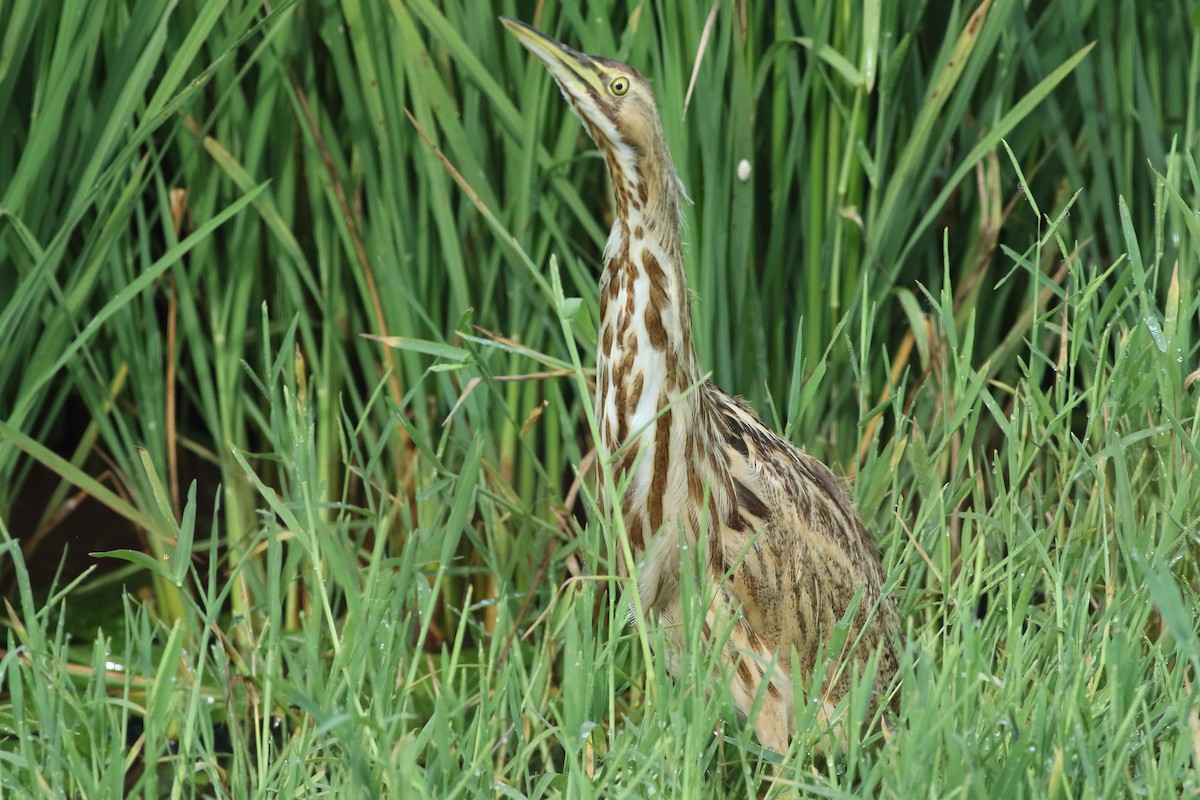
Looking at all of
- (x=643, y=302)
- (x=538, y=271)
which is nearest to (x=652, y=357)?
(x=643, y=302)

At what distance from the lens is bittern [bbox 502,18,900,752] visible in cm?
217

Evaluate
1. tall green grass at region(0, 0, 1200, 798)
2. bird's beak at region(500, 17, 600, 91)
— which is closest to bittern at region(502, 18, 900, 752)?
bird's beak at region(500, 17, 600, 91)

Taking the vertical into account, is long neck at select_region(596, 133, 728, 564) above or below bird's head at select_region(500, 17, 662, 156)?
below

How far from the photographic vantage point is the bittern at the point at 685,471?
7.13ft

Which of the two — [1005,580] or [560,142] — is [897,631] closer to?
[1005,580]

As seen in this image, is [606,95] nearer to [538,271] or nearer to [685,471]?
[538,271]

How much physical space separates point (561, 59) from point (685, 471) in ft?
2.02

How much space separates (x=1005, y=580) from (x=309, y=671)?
38.8 inches

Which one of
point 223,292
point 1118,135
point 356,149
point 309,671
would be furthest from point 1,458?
point 1118,135

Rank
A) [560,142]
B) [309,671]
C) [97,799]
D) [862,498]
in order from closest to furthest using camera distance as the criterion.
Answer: [97,799]
[309,671]
[862,498]
[560,142]

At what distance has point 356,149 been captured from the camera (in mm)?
2955

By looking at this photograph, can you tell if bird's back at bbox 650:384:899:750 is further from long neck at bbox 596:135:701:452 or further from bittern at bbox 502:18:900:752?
long neck at bbox 596:135:701:452

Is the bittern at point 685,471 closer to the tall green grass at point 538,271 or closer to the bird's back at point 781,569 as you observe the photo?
the bird's back at point 781,569

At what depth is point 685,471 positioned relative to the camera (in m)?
2.26
